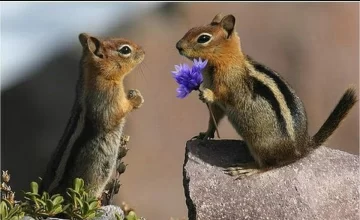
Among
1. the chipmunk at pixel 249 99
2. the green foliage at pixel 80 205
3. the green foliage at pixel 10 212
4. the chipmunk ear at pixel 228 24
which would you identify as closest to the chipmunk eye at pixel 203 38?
the chipmunk at pixel 249 99

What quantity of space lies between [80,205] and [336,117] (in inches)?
63.7

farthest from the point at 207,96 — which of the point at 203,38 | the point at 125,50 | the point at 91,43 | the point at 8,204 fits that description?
the point at 8,204

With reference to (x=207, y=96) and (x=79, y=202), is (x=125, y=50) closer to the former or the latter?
(x=207, y=96)

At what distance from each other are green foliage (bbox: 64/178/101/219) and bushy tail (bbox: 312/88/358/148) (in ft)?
4.51

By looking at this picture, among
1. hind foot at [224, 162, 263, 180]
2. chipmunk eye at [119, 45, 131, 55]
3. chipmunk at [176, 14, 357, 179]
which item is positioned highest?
chipmunk eye at [119, 45, 131, 55]

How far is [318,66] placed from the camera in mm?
9641

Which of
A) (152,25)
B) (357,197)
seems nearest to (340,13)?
(152,25)

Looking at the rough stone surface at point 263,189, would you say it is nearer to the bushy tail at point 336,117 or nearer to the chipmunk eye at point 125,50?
the bushy tail at point 336,117

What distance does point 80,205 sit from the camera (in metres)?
4.22

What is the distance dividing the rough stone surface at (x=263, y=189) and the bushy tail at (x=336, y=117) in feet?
0.43

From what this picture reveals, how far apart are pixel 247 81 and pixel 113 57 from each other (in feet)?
2.39

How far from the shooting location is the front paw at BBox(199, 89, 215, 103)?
4578 millimetres

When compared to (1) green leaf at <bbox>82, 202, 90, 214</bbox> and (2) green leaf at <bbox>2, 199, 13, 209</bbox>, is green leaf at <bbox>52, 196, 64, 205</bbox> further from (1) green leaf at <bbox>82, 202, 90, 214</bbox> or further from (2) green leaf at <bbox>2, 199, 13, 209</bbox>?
(2) green leaf at <bbox>2, 199, 13, 209</bbox>

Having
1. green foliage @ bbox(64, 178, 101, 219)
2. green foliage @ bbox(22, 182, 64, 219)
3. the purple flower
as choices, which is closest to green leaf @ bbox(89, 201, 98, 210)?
green foliage @ bbox(64, 178, 101, 219)
